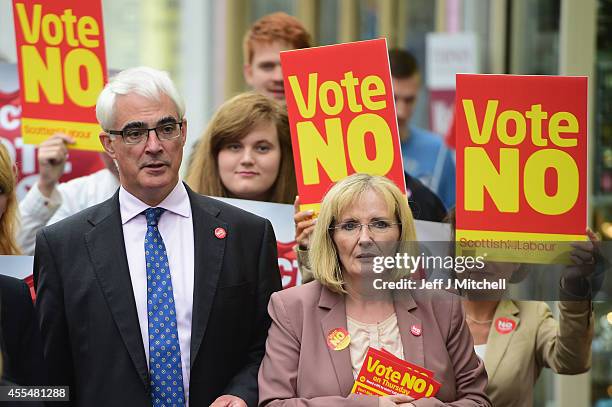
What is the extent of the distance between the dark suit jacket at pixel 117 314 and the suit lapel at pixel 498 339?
98 centimetres

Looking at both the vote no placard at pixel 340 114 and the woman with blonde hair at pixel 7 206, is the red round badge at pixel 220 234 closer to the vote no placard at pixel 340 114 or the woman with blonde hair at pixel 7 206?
the vote no placard at pixel 340 114

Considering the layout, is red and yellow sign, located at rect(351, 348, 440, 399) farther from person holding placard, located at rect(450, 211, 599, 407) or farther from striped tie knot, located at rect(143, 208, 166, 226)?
striped tie knot, located at rect(143, 208, 166, 226)

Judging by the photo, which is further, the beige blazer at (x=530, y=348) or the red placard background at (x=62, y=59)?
the red placard background at (x=62, y=59)

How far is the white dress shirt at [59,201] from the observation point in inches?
207

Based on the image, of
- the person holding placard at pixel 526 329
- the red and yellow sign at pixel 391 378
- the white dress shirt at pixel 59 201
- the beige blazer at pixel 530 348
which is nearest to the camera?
the red and yellow sign at pixel 391 378

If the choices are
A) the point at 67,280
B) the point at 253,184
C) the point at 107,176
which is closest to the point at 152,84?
the point at 67,280

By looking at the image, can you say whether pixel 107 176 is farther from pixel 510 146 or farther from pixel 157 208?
pixel 510 146

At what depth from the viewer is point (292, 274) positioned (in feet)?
16.8

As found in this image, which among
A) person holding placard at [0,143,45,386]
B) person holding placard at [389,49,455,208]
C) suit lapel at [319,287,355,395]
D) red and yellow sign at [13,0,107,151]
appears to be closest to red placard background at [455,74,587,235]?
suit lapel at [319,287,355,395]

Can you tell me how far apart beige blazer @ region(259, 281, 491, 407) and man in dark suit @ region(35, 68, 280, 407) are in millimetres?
107

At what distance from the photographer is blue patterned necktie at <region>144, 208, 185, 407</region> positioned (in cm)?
398

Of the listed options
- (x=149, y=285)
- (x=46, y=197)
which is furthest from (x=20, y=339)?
(x=46, y=197)

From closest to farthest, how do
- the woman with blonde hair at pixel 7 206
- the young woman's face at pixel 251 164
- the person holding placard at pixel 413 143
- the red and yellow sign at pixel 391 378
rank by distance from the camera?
1. the red and yellow sign at pixel 391 378
2. the woman with blonde hair at pixel 7 206
3. the young woman's face at pixel 251 164
4. the person holding placard at pixel 413 143

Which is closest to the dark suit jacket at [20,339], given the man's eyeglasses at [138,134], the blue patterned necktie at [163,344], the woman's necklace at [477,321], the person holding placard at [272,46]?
the blue patterned necktie at [163,344]
